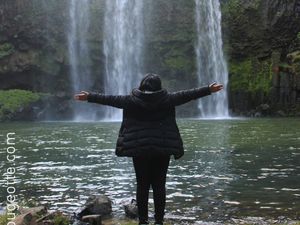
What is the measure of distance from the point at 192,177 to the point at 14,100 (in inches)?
1335

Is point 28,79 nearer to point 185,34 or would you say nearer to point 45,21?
point 45,21

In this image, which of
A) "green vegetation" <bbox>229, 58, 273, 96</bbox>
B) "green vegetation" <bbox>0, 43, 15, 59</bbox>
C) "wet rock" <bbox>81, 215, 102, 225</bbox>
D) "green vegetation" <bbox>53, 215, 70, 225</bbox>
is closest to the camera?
"green vegetation" <bbox>53, 215, 70, 225</bbox>

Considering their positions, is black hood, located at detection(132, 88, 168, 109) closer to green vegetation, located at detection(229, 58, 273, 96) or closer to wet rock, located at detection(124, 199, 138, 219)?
wet rock, located at detection(124, 199, 138, 219)

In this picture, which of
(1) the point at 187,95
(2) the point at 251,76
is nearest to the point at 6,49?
(2) the point at 251,76

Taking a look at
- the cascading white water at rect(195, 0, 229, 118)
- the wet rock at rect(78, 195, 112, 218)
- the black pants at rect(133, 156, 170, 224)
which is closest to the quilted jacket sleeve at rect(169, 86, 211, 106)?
the black pants at rect(133, 156, 170, 224)

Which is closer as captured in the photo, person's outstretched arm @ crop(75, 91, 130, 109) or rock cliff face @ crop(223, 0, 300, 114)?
person's outstretched arm @ crop(75, 91, 130, 109)

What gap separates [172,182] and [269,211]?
3.39 meters

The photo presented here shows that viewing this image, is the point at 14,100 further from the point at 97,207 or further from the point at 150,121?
the point at 150,121

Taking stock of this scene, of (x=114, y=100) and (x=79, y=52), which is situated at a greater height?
(x=79, y=52)

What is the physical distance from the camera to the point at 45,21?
160ft

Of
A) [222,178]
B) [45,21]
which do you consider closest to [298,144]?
[222,178]

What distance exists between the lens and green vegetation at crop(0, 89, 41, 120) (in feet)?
140

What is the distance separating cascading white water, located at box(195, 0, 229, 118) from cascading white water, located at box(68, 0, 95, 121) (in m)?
10.4

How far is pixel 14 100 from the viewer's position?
4384 cm
